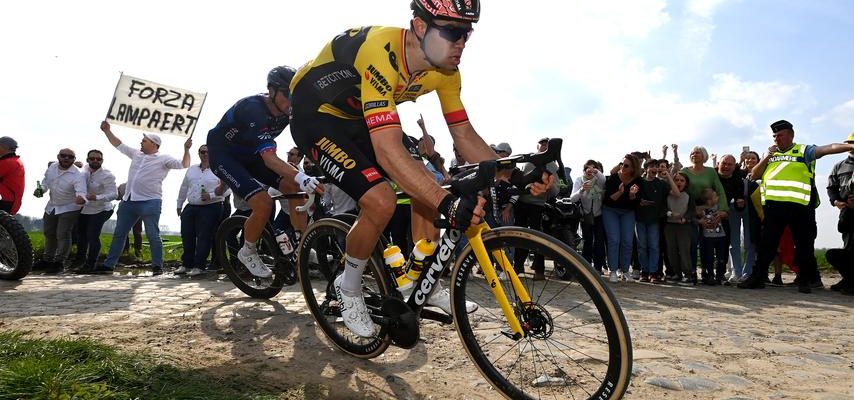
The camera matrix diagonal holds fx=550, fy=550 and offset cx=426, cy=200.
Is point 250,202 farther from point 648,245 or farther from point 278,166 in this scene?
point 648,245

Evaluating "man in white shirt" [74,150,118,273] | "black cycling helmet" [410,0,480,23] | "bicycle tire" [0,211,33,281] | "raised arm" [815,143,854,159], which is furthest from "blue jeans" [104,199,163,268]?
"raised arm" [815,143,854,159]

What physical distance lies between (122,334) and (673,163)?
9.58 metres

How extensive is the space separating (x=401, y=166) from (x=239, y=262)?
382 centimetres

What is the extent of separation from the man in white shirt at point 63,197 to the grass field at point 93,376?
7366mm

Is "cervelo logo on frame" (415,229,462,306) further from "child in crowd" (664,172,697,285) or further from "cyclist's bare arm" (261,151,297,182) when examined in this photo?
"child in crowd" (664,172,697,285)

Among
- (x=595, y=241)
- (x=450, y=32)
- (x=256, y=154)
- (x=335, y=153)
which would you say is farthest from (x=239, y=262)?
(x=595, y=241)

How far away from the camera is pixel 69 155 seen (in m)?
9.88

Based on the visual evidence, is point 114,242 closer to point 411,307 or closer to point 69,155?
point 69,155

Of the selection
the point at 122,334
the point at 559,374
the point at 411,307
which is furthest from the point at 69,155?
the point at 559,374

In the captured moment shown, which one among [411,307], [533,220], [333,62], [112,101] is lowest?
[411,307]

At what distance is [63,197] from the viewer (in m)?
9.74

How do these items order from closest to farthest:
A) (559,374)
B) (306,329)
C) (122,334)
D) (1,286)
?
(559,374), (122,334), (306,329), (1,286)

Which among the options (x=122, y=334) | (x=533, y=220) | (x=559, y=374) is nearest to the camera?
(x=559, y=374)

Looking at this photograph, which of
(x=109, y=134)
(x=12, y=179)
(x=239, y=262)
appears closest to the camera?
(x=239, y=262)
